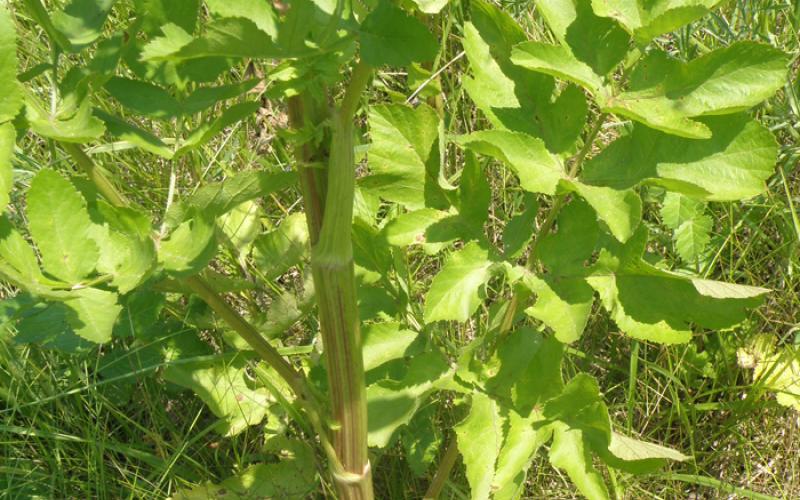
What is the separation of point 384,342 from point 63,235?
0.65m

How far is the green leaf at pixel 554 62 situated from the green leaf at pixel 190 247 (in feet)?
1.53

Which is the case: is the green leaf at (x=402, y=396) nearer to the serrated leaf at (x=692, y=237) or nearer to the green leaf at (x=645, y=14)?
the green leaf at (x=645, y=14)

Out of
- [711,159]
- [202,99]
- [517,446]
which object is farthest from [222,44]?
[517,446]

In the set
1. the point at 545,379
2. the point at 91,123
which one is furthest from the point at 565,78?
the point at 91,123

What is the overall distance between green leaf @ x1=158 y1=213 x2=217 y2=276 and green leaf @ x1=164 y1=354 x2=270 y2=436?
644 millimetres

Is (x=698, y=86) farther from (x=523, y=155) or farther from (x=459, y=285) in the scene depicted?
(x=459, y=285)

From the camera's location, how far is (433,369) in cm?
158

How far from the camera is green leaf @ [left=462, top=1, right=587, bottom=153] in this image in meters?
1.37

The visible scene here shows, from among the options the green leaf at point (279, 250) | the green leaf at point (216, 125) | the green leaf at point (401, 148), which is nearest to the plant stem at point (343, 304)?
the green leaf at point (216, 125)

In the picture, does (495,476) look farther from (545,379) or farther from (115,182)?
(115,182)

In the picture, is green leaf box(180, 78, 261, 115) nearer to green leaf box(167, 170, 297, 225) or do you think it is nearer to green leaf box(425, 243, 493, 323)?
green leaf box(167, 170, 297, 225)

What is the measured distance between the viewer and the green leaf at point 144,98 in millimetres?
1249

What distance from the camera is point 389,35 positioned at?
110 cm

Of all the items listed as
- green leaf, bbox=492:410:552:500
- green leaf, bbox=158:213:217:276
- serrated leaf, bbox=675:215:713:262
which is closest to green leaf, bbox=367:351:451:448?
green leaf, bbox=492:410:552:500
